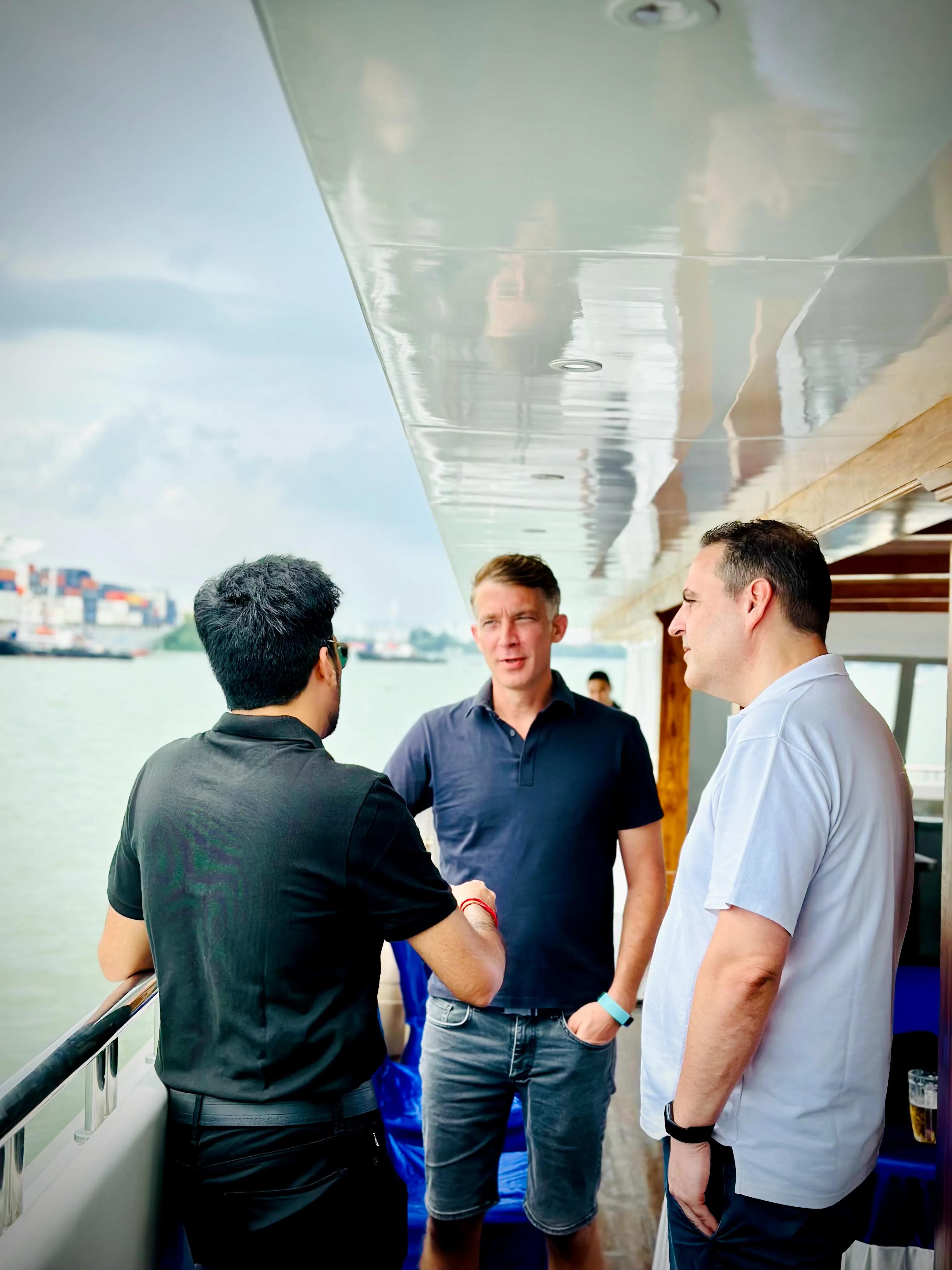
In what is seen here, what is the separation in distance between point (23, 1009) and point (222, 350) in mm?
56076

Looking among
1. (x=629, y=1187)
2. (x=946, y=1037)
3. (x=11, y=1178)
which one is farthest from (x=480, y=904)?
(x=629, y=1187)

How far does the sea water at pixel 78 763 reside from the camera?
1421 inches

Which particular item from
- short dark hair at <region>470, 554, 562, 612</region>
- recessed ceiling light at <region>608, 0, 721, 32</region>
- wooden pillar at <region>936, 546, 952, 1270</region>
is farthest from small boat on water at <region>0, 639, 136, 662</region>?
recessed ceiling light at <region>608, 0, 721, 32</region>

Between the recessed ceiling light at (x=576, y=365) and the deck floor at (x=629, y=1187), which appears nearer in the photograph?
the recessed ceiling light at (x=576, y=365)

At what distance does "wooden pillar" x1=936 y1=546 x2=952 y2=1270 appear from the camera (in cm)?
227

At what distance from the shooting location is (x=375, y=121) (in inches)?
49.6

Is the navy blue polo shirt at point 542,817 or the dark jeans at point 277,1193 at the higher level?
the navy blue polo shirt at point 542,817

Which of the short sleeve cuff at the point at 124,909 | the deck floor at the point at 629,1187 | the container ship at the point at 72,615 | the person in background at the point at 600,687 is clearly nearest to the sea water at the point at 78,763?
the container ship at the point at 72,615

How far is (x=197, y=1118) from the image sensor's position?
1397 mm

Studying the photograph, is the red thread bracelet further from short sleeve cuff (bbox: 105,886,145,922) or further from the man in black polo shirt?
short sleeve cuff (bbox: 105,886,145,922)

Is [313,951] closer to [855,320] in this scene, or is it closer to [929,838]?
[855,320]

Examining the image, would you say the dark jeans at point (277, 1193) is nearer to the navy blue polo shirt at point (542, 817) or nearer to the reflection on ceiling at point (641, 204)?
the navy blue polo shirt at point (542, 817)

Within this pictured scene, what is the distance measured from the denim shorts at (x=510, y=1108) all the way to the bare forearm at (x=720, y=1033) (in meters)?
0.63

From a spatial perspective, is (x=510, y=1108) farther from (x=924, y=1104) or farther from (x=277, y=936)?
(x=277, y=936)
